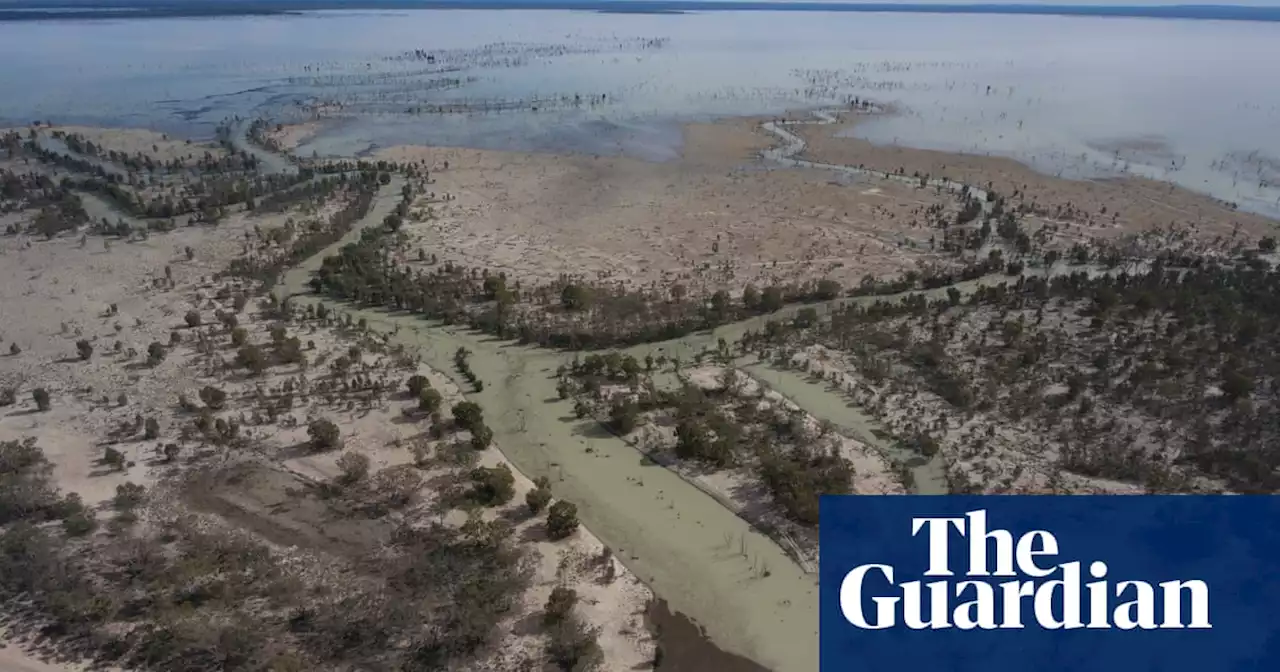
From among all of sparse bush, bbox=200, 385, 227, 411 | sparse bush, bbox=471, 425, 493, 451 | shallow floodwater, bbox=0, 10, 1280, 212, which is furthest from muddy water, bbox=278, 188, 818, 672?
shallow floodwater, bbox=0, 10, 1280, 212

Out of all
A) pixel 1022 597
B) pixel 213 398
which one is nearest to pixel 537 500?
pixel 1022 597

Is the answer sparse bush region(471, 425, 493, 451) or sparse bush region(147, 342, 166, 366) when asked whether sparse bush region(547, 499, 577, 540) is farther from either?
sparse bush region(147, 342, 166, 366)

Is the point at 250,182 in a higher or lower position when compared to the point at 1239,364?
higher

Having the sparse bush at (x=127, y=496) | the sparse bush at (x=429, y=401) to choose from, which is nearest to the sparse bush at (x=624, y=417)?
the sparse bush at (x=429, y=401)

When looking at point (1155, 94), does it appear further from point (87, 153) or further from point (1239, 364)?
point (87, 153)

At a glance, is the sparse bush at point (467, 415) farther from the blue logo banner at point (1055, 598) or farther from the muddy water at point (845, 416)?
the blue logo banner at point (1055, 598)

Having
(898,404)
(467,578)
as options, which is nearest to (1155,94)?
(898,404)
